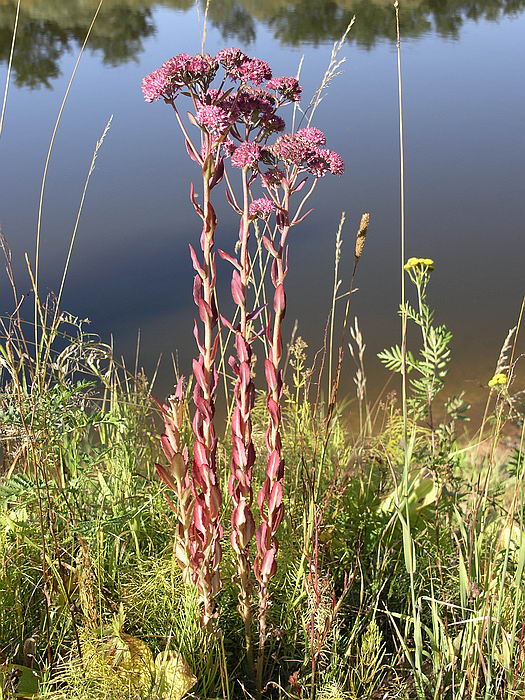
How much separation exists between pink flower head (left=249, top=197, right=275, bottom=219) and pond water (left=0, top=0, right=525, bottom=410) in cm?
146

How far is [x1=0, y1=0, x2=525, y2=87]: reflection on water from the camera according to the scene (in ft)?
36.1

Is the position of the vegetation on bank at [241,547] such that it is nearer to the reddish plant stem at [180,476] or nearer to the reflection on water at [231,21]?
the reddish plant stem at [180,476]

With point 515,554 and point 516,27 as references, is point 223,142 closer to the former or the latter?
point 515,554

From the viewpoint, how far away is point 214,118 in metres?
1.24

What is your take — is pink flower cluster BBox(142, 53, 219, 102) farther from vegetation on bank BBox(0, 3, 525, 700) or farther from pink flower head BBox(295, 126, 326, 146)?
pink flower head BBox(295, 126, 326, 146)

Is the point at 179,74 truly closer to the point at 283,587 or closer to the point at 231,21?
the point at 283,587

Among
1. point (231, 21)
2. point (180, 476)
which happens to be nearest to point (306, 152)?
point (180, 476)

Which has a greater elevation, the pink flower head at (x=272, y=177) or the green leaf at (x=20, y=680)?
the pink flower head at (x=272, y=177)

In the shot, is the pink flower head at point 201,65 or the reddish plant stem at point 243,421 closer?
the pink flower head at point 201,65

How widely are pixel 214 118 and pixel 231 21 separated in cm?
1251

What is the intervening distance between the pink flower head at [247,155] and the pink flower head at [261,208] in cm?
8

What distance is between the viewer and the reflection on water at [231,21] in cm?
1100

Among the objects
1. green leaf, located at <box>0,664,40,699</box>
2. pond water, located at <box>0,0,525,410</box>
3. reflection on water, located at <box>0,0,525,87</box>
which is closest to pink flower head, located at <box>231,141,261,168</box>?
green leaf, located at <box>0,664,40,699</box>

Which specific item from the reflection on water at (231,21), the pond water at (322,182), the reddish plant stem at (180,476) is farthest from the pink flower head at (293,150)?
the reflection on water at (231,21)
